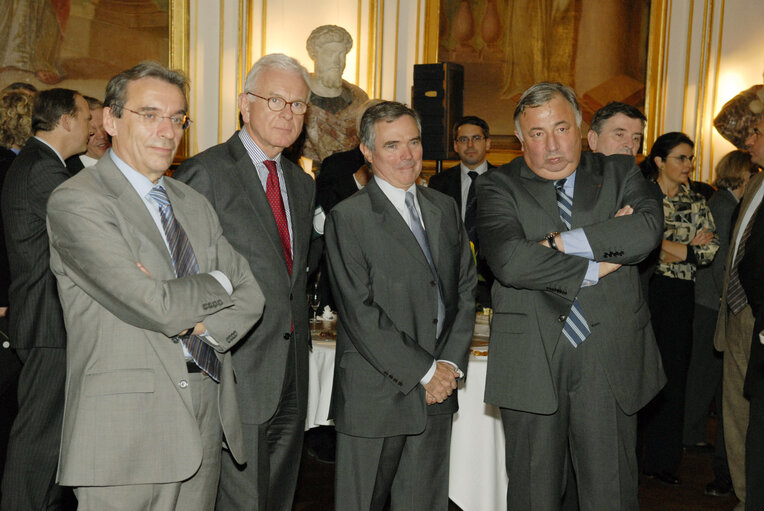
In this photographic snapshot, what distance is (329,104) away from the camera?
22.8 feet

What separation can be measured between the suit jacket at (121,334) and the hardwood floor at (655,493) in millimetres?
2113

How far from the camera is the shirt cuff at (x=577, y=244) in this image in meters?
2.65

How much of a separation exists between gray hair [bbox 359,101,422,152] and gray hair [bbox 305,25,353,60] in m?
4.26

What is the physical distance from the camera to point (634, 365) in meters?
2.70

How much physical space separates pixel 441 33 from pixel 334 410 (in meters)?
5.42

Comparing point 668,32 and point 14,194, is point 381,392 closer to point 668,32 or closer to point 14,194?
point 14,194

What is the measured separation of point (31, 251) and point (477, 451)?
7.39 ft

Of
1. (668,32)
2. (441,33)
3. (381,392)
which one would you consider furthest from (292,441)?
(668,32)

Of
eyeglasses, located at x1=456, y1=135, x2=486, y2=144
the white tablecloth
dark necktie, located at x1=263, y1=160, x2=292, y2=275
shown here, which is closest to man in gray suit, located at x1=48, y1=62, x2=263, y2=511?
dark necktie, located at x1=263, y1=160, x2=292, y2=275

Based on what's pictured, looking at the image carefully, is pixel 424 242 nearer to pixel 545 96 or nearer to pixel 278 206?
pixel 278 206

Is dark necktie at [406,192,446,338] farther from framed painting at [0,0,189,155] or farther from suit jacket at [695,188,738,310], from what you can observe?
framed painting at [0,0,189,155]

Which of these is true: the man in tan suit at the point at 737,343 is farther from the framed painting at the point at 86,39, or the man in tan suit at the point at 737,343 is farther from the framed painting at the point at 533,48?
the framed painting at the point at 86,39

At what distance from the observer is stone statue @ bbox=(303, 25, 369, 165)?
6.92 meters

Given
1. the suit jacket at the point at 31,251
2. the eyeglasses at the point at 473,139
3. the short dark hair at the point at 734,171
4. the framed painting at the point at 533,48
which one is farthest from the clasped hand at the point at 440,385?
the framed painting at the point at 533,48
